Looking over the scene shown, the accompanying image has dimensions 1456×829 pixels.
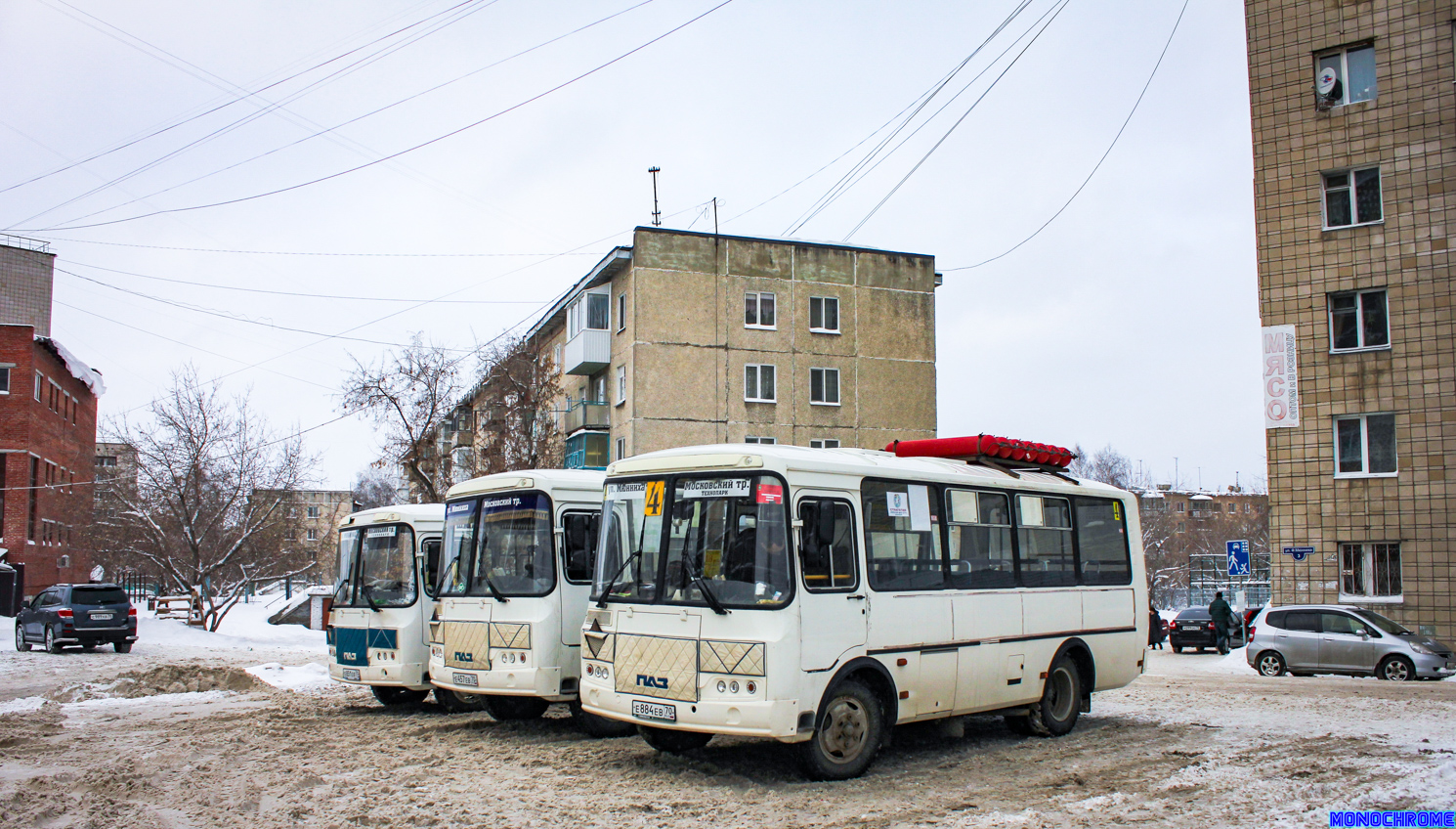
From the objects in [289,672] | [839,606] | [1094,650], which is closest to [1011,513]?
[1094,650]

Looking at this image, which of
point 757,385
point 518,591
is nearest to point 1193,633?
point 757,385

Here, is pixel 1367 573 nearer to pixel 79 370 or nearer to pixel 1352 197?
pixel 1352 197

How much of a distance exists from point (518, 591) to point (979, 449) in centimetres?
509

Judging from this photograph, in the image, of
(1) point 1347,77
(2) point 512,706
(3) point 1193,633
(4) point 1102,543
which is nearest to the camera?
(2) point 512,706

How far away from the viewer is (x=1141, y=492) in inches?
3538

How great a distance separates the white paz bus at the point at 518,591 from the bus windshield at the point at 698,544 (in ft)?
6.83

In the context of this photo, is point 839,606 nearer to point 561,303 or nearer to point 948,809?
point 948,809

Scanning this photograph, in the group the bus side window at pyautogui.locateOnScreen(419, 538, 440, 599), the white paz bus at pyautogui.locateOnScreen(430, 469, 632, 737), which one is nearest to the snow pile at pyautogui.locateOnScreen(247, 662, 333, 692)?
the bus side window at pyautogui.locateOnScreen(419, 538, 440, 599)

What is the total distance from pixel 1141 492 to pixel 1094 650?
273 ft

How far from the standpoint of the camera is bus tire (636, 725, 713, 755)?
9734mm

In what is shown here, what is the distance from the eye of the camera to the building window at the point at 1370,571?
993 inches

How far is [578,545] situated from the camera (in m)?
12.1

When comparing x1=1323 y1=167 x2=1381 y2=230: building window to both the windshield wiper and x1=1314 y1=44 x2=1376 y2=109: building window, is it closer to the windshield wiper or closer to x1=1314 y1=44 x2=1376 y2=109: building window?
x1=1314 y1=44 x2=1376 y2=109: building window

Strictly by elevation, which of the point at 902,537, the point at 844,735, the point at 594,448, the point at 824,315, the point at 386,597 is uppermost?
the point at 824,315
